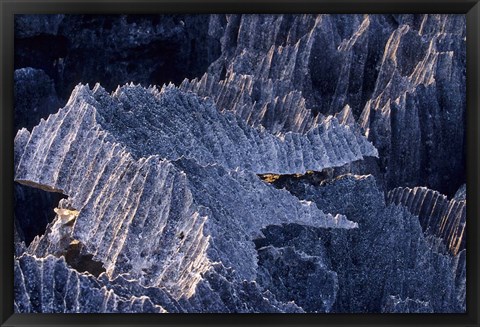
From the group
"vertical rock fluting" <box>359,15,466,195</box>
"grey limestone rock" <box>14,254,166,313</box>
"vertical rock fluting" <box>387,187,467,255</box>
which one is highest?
"vertical rock fluting" <box>359,15,466,195</box>

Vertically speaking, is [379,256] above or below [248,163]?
below

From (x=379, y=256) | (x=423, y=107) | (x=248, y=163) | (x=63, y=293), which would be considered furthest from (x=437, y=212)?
(x=63, y=293)

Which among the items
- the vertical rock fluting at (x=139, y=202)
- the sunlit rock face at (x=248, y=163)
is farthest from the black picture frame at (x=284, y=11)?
the vertical rock fluting at (x=139, y=202)

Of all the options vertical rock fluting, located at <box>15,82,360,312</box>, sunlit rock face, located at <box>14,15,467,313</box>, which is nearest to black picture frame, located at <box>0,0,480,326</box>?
sunlit rock face, located at <box>14,15,467,313</box>

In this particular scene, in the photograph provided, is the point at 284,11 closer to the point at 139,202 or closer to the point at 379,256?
the point at 139,202

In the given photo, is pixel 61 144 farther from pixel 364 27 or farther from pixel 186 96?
pixel 364 27

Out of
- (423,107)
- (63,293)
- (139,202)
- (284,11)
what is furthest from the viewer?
(423,107)

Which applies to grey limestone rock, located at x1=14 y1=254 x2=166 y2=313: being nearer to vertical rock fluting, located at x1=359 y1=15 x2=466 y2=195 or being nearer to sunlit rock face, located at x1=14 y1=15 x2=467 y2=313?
sunlit rock face, located at x1=14 y1=15 x2=467 y2=313
